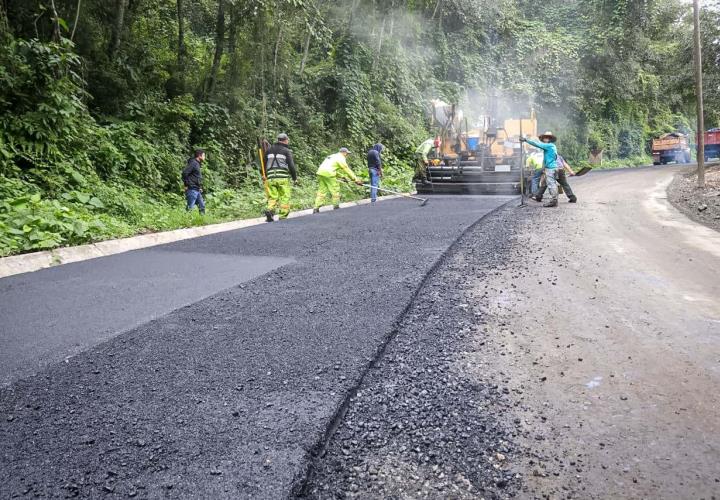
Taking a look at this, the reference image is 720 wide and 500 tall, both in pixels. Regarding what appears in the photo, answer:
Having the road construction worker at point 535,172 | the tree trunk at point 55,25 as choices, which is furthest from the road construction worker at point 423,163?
the tree trunk at point 55,25

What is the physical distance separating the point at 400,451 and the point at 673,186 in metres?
18.6

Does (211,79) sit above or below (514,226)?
above

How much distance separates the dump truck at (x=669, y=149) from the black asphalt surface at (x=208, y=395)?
37958mm

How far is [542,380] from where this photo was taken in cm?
324

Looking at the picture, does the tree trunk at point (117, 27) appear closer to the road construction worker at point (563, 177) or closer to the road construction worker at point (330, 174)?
the road construction worker at point (330, 174)

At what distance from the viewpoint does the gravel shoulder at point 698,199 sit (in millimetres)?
10634

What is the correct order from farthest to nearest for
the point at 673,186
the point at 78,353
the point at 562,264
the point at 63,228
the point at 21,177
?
the point at 673,186, the point at 21,177, the point at 63,228, the point at 562,264, the point at 78,353

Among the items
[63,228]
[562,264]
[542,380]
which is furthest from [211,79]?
[542,380]

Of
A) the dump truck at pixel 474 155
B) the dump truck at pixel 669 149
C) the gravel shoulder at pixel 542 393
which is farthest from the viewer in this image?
the dump truck at pixel 669 149

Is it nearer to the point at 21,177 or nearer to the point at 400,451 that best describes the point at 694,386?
the point at 400,451

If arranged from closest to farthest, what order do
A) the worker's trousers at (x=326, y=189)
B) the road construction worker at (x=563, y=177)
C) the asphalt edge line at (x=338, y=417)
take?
the asphalt edge line at (x=338, y=417)
the worker's trousers at (x=326, y=189)
the road construction worker at (x=563, y=177)

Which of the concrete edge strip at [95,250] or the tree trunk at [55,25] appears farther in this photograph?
the tree trunk at [55,25]

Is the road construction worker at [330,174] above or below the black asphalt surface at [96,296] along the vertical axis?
above

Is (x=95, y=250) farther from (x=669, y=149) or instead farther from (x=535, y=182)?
(x=669, y=149)
